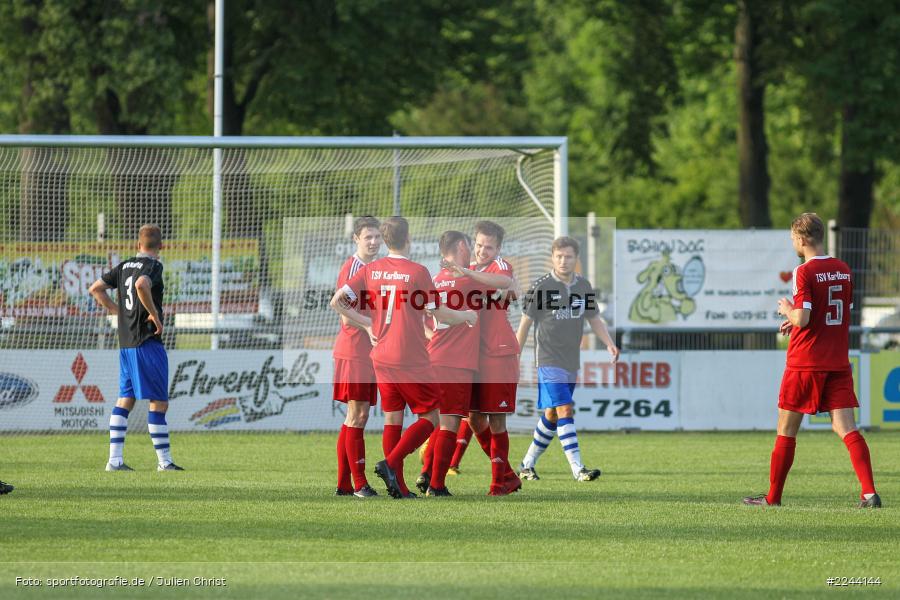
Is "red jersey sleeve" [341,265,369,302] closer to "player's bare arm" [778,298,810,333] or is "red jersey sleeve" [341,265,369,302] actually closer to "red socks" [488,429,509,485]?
"red socks" [488,429,509,485]

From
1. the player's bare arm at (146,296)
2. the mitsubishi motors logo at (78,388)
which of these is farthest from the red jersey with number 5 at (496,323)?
the mitsubishi motors logo at (78,388)

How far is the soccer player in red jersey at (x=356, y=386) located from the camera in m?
10.3

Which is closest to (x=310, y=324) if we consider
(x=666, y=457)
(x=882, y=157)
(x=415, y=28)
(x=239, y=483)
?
(x=666, y=457)

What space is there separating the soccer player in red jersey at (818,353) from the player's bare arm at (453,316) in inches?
90.5

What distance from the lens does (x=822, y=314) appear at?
32.1ft

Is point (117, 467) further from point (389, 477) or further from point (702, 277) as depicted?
point (702, 277)

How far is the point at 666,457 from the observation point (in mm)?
14594

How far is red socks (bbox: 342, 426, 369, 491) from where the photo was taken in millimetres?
10242

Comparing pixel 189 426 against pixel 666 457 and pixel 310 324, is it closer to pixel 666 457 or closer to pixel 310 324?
pixel 310 324

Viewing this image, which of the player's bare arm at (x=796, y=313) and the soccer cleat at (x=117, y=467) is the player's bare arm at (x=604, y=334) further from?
the soccer cleat at (x=117, y=467)

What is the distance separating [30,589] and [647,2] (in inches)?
949

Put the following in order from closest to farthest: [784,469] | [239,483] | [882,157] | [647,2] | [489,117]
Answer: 1. [784,469]
2. [239,483]
3. [882,157]
4. [647,2]
5. [489,117]

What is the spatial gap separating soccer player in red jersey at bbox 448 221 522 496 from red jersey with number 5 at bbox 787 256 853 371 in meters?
2.22

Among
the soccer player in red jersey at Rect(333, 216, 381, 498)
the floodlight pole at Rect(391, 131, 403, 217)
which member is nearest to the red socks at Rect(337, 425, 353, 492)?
the soccer player in red jersey at Rect(333, 216, 381, 498)
